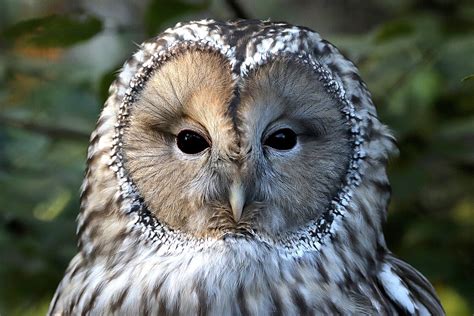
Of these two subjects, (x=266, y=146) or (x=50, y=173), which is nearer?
(x=266, y=146)

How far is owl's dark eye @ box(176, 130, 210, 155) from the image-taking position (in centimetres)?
286

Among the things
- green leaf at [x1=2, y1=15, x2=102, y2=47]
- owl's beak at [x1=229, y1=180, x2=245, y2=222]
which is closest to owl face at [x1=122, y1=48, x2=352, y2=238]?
owl's beak at [x1=229, y1=180, x2=245, y2=222]

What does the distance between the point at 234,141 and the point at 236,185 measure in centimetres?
11

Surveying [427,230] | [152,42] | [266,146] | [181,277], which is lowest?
[427,230]

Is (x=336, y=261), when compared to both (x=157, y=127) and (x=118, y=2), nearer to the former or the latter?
(x=157, y=127)

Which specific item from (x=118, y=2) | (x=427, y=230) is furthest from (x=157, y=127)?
(x=118, y=2)

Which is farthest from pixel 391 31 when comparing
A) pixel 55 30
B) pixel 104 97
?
pixel 55 30

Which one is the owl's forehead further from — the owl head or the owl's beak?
the owl's beak

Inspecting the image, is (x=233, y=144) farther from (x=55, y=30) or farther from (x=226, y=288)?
(x=55, y=30)

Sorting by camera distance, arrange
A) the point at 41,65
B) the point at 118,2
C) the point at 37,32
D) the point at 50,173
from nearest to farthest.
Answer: the point at 37,32
the point at 50,173
the point at 41,65
the point at 118,2

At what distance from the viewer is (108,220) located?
10.4 ft

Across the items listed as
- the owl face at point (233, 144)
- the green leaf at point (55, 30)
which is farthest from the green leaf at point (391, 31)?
the green leaf at point (55, 30)

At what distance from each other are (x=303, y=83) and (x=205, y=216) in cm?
42

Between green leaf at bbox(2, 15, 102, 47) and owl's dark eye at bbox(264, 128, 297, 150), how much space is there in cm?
83
